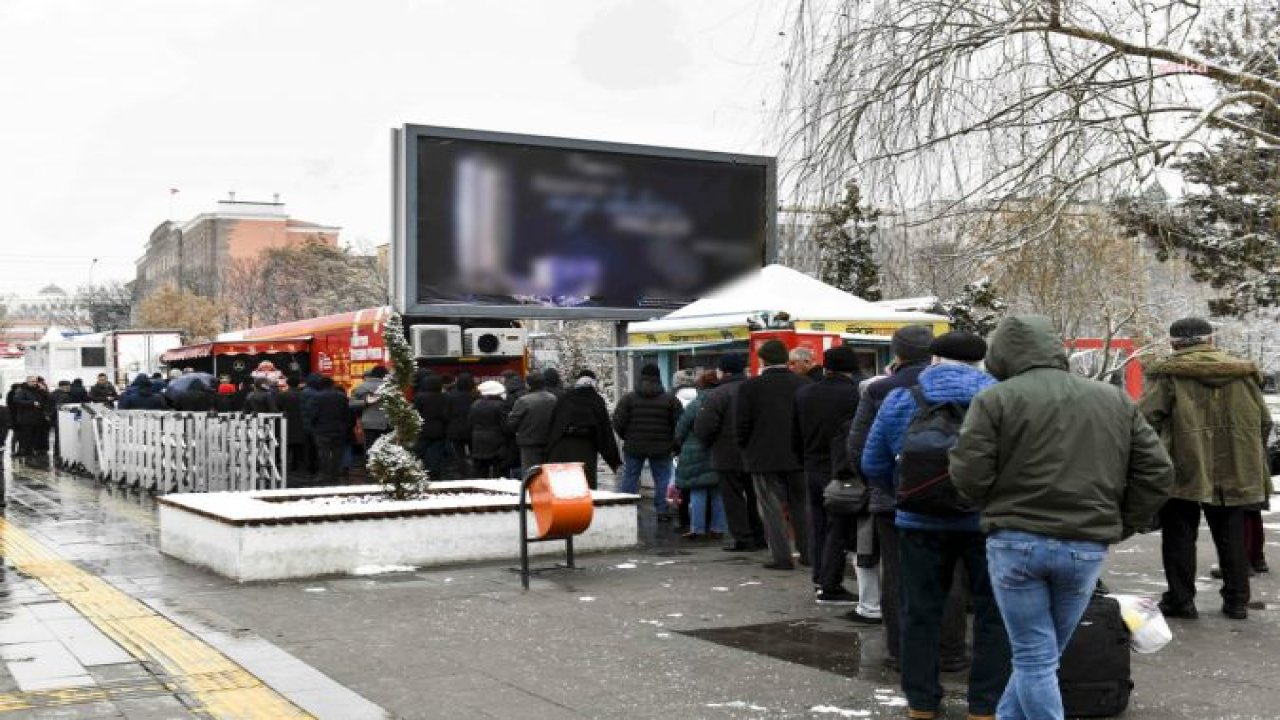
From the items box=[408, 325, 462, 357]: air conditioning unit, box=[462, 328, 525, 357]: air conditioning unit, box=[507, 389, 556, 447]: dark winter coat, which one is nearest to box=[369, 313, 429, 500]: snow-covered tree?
box=[507, 389, 556, 447]: dark winter coat

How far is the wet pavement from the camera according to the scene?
620 cm

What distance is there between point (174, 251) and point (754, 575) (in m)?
134

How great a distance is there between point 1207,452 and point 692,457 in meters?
5.10

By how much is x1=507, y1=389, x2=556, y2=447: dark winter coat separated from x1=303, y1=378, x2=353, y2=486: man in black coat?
14.7ft

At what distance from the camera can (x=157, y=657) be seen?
728cm

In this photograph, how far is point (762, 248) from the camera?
21.6 m

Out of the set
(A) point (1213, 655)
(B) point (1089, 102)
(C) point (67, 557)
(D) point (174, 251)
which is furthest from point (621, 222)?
(D) point (174, 251)

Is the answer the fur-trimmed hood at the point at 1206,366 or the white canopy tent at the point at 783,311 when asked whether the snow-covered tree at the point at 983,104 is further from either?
the white canopy tent at the point at 783,311

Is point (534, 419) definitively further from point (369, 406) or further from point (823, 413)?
point (823, 413)

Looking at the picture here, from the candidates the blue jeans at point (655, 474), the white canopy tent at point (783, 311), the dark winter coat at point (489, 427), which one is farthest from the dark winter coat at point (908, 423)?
the dark winter coat at point (489, 427)

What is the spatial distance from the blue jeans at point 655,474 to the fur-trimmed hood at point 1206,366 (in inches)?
238

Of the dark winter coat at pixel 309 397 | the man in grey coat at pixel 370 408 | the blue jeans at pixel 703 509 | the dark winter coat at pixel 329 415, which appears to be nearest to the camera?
the blue jeans at pixel 703 509

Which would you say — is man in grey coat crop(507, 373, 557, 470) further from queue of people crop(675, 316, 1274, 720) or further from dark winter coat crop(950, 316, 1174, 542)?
dark winter coat crop(950, 316, 1174, 542)

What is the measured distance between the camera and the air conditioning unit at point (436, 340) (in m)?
20.4
